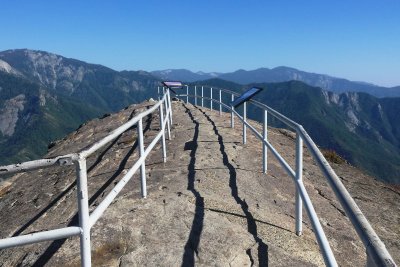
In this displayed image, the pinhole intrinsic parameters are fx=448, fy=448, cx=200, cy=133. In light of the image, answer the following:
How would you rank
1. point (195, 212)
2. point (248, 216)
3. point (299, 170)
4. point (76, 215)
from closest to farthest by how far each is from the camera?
1. point (299, 170)
2. point (195, 212)
3. point (248, 216)
4. point (76, 215)

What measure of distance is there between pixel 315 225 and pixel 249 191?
417cm

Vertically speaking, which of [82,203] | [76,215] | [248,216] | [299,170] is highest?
[82,203]

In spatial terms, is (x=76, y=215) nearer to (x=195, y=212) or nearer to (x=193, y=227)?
(x=195, y=212)

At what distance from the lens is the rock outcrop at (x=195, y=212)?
5.77 meters

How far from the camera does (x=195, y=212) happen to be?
6.85m

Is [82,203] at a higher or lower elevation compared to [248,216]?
higher

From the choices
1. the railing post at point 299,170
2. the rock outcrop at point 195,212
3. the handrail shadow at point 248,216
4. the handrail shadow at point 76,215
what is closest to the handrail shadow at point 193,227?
the rock outcrop at point 195,212

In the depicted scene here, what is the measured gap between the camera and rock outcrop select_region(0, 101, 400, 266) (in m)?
5.77

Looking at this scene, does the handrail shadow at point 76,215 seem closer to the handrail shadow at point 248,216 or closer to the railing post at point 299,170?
the handrail shadow at point 248,216

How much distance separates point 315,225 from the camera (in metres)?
4.29

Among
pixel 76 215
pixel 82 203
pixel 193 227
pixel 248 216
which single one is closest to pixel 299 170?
pixel 248 216

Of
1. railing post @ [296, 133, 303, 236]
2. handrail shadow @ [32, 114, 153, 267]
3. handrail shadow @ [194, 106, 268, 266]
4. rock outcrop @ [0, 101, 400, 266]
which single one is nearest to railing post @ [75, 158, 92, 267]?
rock outcrop @ [0, 101, 400, 266]

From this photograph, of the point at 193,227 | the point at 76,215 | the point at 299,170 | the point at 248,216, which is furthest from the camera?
the point at 76,215

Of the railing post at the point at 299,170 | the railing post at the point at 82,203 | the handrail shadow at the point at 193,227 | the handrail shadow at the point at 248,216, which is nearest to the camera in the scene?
the railing post at the point at 82,203
